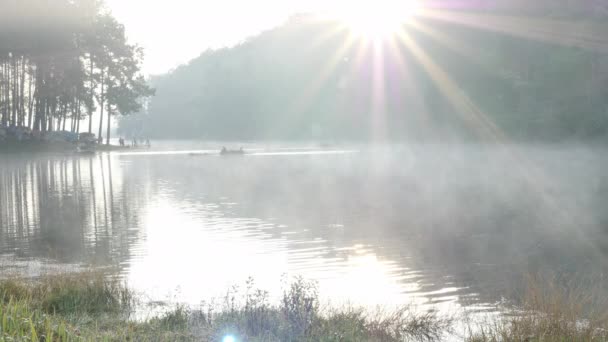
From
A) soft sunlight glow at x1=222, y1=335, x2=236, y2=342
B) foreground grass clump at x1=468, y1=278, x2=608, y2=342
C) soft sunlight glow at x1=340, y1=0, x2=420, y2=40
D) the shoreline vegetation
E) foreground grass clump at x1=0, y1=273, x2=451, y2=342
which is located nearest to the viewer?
foreground grass clump at x1=0, y1=273, x2=451, y2=342

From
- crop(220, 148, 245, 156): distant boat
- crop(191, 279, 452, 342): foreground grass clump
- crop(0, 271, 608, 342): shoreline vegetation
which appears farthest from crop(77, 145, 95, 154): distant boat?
crop(191, 279, 452, 342): foreground grass clump

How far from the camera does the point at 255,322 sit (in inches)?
369

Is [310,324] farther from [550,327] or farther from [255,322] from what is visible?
[550,327]

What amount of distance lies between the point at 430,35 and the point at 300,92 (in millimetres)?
55802

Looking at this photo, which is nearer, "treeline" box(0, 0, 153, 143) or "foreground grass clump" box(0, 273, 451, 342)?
"foreground grass clump" box(0, 273, 451, 342)

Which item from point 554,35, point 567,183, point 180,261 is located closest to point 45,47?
point 567,183

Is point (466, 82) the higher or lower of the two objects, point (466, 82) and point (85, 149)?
the higher

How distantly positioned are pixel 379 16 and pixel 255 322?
422ft

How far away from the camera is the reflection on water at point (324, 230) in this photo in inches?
579

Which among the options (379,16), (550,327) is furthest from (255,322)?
(379,16)

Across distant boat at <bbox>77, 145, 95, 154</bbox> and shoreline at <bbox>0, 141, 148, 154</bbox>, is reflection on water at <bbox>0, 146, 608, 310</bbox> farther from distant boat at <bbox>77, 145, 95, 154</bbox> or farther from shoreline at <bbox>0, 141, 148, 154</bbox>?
distant boat at <bbox>77, 145, 95, 154</bbox>

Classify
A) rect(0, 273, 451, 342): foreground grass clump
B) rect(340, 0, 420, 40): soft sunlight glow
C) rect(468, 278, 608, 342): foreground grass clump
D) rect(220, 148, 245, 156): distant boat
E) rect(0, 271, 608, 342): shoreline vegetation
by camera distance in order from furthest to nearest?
1. rect(340, 0, 420, 40): soft sunlight glow
2. rect(220, 148, 245, 156): distant boat
3. rect(468, 278, 608, 342): foreground grass clump
4. rect(0, 271, 608, 342): shoreline vegetation
5. rect(0, 273, 451, 342): foreground grass clump

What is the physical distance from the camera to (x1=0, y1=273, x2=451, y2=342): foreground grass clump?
8.23 meters

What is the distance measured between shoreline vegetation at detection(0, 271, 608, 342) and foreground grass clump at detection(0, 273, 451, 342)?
12 mm
